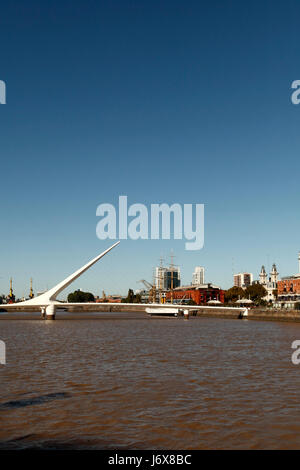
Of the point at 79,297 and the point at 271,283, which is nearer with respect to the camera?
the point at 271,283

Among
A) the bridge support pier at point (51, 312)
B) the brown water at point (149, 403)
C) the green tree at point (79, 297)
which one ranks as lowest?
the green tree at point (79, 297)

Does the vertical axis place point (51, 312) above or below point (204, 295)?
below

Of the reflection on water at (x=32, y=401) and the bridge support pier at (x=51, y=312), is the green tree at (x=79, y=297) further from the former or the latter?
the reflection on water at (x=32, y=401)

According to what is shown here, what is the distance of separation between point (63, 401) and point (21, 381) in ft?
10.5

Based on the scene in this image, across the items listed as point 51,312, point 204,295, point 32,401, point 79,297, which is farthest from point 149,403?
point 79,297

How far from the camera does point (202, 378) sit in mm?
13617

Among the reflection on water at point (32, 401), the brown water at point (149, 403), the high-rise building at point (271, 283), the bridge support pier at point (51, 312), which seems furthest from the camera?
the high-rise building at point (271, 283)

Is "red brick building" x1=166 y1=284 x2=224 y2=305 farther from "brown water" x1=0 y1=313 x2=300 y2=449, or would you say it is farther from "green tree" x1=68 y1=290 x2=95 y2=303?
"brown water" x1=0 y1=313 x2=300 y2=449

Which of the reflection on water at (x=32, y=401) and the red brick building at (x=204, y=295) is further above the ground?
the reflection on water at (x=32, y=401)

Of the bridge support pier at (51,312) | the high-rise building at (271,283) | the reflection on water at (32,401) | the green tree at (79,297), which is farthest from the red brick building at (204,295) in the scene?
the reflection on water at (32,401)

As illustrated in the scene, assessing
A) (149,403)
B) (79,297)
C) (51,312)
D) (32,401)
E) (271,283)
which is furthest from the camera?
(79,297)

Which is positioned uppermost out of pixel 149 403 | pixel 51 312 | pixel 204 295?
pixel 149 403

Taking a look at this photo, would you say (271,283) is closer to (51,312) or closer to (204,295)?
(204,295)
